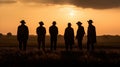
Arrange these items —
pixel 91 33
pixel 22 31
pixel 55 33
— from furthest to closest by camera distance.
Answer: pixel 55 33 → pixel 91 33 → pixel 22 31

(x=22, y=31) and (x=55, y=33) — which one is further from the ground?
(x=22, y=31)

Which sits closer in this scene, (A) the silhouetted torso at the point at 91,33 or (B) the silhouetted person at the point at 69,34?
(A) the silhouetted torso at the point at 91,33

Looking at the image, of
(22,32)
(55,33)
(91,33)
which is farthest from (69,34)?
(22,32)

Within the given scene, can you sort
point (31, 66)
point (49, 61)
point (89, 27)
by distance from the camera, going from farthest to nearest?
1. point (89, 27)
2. point (49, 61)
3. point (31, 66)

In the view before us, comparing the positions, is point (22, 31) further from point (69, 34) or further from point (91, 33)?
point (91, 33)

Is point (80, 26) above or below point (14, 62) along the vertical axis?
above

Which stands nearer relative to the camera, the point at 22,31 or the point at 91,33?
the point at 22,31

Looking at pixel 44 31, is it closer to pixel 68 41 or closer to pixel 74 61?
pixel 68 41

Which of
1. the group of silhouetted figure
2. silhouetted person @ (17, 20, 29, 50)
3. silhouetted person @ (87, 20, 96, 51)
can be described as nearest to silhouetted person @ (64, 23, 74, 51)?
the group of silhouetted figure

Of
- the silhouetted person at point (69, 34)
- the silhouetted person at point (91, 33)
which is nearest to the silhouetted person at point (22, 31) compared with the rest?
the silhouetted person at point (69, 34)

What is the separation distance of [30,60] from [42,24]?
10.5 metres

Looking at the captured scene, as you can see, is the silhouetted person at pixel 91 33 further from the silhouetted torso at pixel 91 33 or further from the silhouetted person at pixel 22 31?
the silhouetted person at pixel 22 31

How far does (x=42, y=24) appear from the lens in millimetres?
36875

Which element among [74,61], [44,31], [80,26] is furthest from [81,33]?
[74,61]
